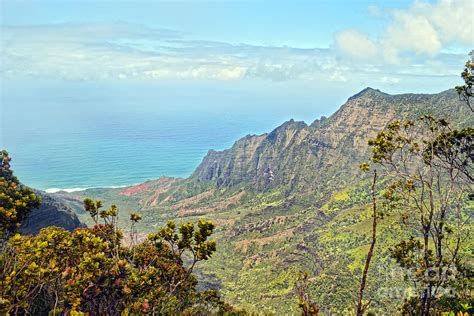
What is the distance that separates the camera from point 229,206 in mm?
166875

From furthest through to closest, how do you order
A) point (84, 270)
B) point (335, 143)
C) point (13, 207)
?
point (335, 143)
point (13, 207)
point (84, 270)

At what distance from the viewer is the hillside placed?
76062 mm

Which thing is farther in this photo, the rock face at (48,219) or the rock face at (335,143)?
the rock face at (335,143)

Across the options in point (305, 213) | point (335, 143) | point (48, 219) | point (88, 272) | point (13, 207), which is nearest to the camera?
point (88, 272)

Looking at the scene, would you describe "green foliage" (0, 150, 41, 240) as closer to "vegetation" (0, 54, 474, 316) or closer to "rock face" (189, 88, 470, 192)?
"vegetation" (0, 54, 474, 316)

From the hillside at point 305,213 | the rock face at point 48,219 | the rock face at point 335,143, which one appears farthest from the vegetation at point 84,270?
the rock face at point 335,143

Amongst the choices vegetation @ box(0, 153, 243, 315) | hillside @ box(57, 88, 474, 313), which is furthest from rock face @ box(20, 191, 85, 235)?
vegetation @ box(0, 153, 243, 315)

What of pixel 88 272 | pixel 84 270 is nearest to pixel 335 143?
pixel 84 270

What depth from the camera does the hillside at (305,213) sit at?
76062mm

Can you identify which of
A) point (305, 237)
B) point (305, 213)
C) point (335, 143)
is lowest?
point (305, 237)

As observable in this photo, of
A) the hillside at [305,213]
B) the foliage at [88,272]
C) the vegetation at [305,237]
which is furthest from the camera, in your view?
the hillside at [305,213]

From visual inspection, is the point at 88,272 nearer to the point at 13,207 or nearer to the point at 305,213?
the point at 13,207

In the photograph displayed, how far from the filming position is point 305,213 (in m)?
126

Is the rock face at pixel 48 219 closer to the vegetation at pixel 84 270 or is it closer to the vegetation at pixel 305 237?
the vegetation at pixel 305 237
